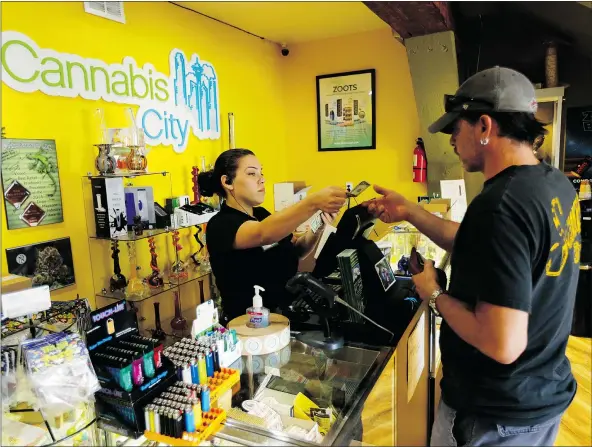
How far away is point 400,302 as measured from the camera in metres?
1.90

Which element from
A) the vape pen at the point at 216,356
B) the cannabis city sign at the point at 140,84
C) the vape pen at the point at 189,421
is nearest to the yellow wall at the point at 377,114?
the cannabis city sign at the point at 140,84

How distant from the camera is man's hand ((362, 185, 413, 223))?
187cm

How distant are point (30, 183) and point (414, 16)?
2737 mm

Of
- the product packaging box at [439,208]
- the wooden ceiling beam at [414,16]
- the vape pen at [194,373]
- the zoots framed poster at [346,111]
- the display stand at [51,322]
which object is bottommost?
the vape pen at [194,373]

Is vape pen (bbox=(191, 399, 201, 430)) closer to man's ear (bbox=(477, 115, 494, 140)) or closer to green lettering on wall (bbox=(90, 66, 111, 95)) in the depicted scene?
man's ear (bbox=(477, 115, 494, 140))

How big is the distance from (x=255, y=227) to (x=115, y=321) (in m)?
0.68

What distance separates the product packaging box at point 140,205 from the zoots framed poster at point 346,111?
2.48 metres

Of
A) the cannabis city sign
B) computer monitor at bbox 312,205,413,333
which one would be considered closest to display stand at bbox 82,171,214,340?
the cannabis city sign

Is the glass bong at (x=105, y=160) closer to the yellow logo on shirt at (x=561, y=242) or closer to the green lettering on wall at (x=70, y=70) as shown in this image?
the green lettering on wall at (x=70, y=70)

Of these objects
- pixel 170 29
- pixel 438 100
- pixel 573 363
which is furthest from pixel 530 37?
pixel 170 29

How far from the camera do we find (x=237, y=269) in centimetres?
186

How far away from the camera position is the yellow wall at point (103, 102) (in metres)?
2.45

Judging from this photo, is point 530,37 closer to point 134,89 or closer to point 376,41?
point 376,41

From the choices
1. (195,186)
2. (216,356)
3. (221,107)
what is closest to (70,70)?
(195,186)
